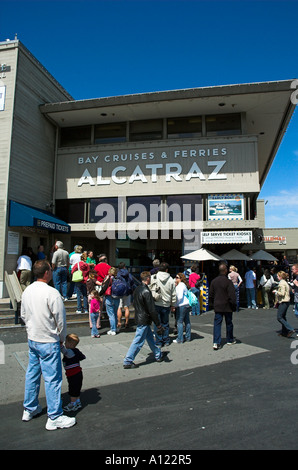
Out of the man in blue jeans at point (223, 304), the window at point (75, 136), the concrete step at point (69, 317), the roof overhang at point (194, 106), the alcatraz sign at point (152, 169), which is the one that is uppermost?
the roof overhang at point (194, 106)

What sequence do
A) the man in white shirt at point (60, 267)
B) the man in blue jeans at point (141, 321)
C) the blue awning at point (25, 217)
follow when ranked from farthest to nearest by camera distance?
the blue awning at point (25, 217)
the man in white shirt at point (60, 267)
the man in blue jeans at point (141, 321)

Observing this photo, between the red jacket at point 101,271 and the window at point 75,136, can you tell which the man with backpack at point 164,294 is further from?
the window at point 75,136

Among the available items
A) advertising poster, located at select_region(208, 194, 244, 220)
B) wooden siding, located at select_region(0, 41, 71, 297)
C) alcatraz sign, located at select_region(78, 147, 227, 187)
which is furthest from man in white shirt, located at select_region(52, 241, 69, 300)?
advertising poster, located at select_region(208, 194, 244, 220)

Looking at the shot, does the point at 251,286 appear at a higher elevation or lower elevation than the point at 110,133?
lower

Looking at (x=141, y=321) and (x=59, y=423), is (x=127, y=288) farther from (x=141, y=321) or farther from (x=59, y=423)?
(x=59, y=423)

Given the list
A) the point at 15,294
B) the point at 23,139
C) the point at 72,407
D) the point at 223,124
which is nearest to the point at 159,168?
the point at 223,124

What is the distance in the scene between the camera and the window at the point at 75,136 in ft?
52.7

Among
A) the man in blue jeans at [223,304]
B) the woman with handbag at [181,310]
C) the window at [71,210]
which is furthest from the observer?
the window at [71,210]

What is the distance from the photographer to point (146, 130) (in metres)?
15.5

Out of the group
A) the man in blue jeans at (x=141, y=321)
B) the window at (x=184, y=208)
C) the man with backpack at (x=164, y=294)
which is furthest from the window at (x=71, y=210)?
the man in blue jeans at (x=141, y=321)

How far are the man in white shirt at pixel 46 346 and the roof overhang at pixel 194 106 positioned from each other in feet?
39.4

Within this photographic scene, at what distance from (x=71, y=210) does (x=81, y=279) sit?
7.57 meters

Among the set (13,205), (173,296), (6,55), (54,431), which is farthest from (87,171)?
(54,431)
